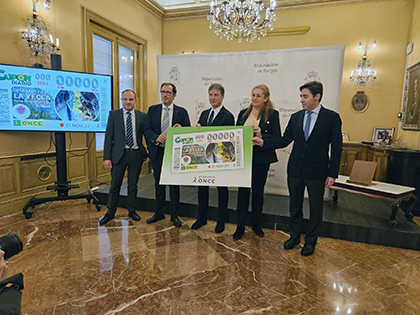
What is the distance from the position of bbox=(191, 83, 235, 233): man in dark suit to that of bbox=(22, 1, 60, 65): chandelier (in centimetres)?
242

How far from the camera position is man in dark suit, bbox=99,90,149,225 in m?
3.09

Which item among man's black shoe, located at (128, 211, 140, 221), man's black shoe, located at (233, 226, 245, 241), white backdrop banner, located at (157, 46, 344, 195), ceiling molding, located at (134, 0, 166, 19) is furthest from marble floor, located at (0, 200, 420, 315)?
ceiling molding, located at (134, 0, 166, 19)

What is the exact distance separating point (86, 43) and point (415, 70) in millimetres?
5647

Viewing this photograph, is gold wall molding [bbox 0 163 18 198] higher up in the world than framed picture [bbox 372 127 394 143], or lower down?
lower down

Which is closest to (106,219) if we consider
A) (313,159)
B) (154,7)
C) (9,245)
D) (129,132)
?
(129,132)

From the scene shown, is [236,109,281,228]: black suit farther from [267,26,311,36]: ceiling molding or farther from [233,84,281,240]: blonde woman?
[267,26,311,36]: ceiling molding

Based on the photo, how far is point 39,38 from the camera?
3467 millimetres

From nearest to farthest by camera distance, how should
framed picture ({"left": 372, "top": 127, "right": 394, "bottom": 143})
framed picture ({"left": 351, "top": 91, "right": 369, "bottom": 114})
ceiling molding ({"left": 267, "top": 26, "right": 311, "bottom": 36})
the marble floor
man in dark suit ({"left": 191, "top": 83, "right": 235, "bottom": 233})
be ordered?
the marble floor
man in dark suit ({"left": 191, "top": 83, "right": 235, "bottom": 233})
framed picture ({"left": 372, "top": 127, "right": 394, "bottom": 143})
framed picture ({"left": 351, "top": 91, "right": 369, "bottom": 114})
ceiling molding ({"left": 267, "top": 26, "right": 311, "bottom": 36})

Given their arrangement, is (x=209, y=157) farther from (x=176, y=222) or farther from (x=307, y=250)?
(x=307, y=250)

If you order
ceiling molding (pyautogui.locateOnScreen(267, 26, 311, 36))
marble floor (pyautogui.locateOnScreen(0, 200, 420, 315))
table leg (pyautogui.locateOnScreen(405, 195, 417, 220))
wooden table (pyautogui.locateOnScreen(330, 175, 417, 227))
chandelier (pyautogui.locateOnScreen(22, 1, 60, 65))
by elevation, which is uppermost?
ceiling molding (pyautogui.locateOnScreen(267, 26, 311, 36))

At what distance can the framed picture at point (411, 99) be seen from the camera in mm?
4421

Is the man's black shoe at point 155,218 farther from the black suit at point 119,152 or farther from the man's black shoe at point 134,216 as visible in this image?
the black suit at point 119,152

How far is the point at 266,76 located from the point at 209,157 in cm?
184

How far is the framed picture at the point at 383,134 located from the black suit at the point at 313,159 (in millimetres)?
3649
